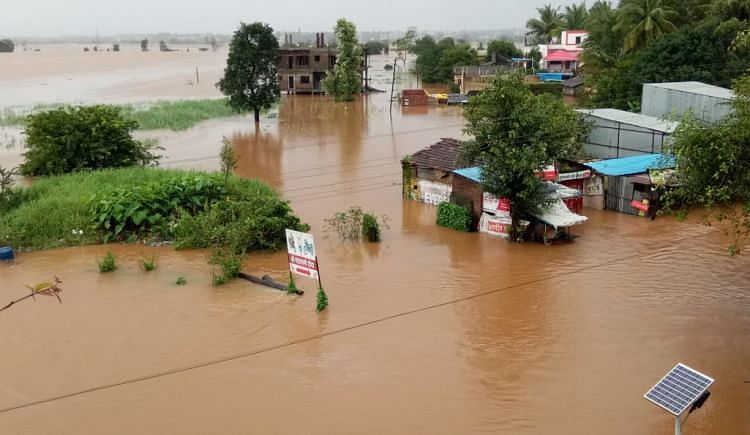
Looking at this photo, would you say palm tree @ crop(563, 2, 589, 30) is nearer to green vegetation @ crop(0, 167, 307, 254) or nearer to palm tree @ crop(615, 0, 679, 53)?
palm tree @ crop(615, 0, 679, 53)

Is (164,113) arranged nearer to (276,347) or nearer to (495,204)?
(495,204)

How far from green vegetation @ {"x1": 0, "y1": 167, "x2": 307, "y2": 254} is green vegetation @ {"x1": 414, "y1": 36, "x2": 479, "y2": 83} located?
46710 mm

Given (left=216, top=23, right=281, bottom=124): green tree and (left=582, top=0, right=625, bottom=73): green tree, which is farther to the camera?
(left=582, top=0, right=625, bottom=73): green tree

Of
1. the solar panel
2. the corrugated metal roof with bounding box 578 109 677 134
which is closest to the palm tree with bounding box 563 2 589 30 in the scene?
the corrugated metal roof with bounding box 578 109 677 134

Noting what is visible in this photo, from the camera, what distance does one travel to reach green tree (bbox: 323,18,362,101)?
49094mm

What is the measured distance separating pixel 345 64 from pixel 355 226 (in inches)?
1305

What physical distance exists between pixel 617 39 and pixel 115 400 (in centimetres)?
3925

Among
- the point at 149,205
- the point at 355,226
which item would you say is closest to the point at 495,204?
the point at 355,226

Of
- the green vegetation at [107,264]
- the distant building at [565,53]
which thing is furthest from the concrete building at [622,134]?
the distant building at [565,53]

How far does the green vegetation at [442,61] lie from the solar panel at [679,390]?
5675 centimetres

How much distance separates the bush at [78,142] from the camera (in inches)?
906

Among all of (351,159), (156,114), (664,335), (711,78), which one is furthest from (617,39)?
(664,335)

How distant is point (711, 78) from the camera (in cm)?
3253

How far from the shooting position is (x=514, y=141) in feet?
54.2
